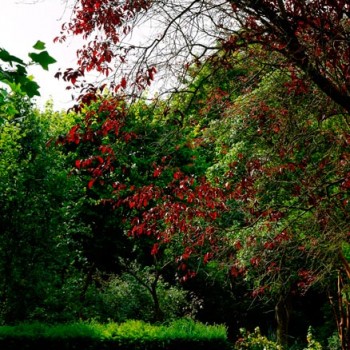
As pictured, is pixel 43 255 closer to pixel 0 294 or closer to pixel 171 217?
pixel 0 294

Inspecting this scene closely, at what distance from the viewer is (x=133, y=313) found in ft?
Result: 59.6

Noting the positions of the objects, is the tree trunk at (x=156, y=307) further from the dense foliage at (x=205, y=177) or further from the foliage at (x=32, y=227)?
the foliage at (x=32, y=227)

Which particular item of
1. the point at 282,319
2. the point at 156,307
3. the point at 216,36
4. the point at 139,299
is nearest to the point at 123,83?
the point at 216,36

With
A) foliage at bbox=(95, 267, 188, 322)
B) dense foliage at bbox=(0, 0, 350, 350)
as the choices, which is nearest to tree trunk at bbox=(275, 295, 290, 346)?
dense foliage at bbox=(0, 0, 350, 350)

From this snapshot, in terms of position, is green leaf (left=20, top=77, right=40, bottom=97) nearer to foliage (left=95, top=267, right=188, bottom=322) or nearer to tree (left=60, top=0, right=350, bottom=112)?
tree (left=60, top=0, right=350, bottom=112)

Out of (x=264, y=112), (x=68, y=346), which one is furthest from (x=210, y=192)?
(x=68, y=346)

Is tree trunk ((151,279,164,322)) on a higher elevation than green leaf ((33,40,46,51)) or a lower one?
lower

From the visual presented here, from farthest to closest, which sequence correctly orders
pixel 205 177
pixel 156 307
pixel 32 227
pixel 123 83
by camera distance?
pixel 156 307
pixel 32 227
pixel 205 177
pixel 123 83

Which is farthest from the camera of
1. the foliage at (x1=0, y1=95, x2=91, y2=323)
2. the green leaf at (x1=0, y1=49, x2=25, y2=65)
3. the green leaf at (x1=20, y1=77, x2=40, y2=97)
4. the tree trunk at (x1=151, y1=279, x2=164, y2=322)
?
the tree trunk at (x1=151, y1=279, x2=164, y2=322)

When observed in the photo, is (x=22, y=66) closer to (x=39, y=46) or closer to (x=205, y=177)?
(x=39, y=46)

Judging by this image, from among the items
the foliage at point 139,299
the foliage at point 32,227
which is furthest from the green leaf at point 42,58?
the foliage at point 139,299

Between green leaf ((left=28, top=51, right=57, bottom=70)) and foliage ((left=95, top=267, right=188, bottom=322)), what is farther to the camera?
foliage ((left=95, top=267, right=188, bottom=322))

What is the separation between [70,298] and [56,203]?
2167 millimetres

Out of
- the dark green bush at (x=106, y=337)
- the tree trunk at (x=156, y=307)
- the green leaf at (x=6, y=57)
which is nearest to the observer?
the green leaf at (x=6, y=57)
